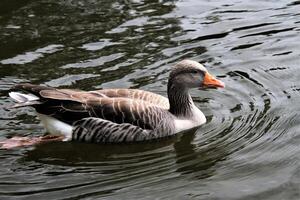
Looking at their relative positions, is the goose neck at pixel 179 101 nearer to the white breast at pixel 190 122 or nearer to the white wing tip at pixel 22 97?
the white breast at pixel 190 122

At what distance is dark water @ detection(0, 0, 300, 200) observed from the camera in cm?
804

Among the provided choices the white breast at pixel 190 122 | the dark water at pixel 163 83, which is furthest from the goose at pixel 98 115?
the dark water at pixel 163 83

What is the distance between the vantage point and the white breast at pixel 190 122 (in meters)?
9.59

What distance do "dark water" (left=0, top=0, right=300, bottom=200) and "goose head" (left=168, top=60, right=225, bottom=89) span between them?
0.57m

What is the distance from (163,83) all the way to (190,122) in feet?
5.35

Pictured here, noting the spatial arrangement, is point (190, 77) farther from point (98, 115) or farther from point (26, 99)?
point (26, 99)

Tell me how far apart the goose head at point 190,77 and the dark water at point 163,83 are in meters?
0.57

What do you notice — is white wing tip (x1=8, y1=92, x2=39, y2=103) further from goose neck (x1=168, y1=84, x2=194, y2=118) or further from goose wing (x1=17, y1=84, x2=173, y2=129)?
goose neck (x1=168, y1=84, x2=194, y2=118)

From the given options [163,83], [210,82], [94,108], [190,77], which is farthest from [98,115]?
[163,83]

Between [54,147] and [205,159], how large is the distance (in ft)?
7.02

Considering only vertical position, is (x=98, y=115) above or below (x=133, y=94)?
below

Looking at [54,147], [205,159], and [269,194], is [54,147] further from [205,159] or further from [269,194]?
[269,194]

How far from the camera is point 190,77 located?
9.66 metres

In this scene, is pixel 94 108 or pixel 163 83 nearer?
pixel 94 108
